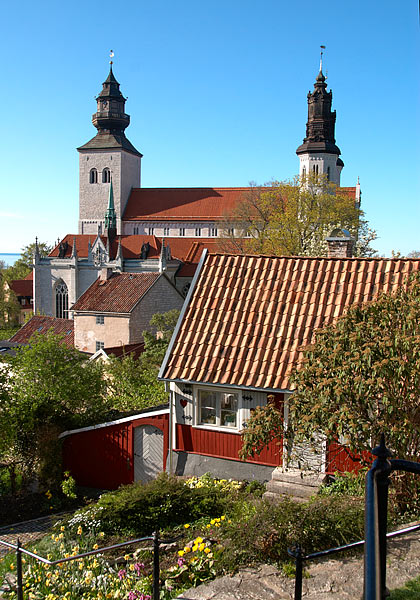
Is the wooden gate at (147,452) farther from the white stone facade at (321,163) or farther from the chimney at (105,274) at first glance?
the white stone facade at (321,163)

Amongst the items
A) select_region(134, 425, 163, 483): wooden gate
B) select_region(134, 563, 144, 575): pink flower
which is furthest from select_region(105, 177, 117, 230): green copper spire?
select_region(134, 563, 144, 575): pink flower

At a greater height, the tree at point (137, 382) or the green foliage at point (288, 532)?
the green foliage at point (288, 532)

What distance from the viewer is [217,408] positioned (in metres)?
14.0

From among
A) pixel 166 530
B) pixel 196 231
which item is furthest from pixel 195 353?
pixel 196 231

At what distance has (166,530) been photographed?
1043 cm

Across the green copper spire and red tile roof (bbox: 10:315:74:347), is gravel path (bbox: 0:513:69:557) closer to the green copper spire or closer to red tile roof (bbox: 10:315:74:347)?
red tile roof (bbox: 10:315:74:347)

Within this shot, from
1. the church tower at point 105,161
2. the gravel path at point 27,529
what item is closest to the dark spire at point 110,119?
the church tower at point 105,161

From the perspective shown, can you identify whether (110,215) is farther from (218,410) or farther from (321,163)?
(218,410)

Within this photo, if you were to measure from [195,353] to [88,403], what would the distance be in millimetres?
6672

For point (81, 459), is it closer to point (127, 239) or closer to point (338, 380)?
point (338, 380)

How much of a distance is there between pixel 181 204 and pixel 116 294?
4200cm

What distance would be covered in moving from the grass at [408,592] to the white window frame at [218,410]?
309 inches

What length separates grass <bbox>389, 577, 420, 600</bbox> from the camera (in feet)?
17.8

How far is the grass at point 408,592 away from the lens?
542cm
